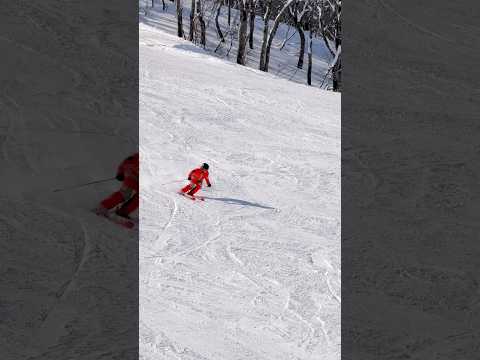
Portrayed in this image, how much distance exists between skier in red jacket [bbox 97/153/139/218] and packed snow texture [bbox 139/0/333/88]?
19.4m

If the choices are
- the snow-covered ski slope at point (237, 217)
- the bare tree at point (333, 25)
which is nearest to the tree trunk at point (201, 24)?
the bare tree at point (333, 25)

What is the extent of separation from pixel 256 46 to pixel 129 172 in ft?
74.7

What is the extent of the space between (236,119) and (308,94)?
258 cm

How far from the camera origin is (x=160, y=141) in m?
11.6

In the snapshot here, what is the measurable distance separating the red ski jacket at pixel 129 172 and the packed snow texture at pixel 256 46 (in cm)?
1936

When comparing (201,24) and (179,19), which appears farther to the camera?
(201,24)

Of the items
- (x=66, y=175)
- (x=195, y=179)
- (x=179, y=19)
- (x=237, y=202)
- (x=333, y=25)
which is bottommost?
(x=333, y=25)

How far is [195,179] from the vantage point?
9.36 metres

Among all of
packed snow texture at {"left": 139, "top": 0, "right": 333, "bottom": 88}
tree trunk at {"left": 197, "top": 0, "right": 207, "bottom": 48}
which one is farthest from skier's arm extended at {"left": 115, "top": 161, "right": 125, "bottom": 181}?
packed snow texture at {"left": 139, "top": 0, "right": 333, "bottom": 88}

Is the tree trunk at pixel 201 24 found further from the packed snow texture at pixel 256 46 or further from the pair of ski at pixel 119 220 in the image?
the pair of ski at pixel 119 220

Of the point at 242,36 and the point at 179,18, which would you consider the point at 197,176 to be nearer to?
the point at 242,36

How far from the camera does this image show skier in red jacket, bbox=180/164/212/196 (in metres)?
9.38

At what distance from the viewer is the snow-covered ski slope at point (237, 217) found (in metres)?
6.21
